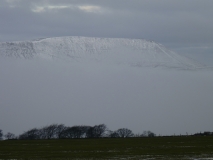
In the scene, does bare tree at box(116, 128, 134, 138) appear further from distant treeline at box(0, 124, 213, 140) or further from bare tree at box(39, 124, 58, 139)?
bare tree at box(39, 124, 58, 139)

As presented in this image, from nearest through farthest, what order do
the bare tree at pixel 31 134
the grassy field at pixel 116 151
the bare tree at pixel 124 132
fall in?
the grassy field at pixel 116 151
the bare tree at pixel 31 134
the bare tree at pixel 124 132

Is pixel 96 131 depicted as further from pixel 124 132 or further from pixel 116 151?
pixel 116 151

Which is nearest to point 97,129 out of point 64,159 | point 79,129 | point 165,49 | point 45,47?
point 79,129

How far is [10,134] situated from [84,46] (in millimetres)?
39020

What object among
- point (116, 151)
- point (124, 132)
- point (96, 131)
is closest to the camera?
point (116, 151)

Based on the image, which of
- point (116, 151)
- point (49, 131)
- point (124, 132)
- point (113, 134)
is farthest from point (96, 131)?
point (116, 151)

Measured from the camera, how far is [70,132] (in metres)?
122

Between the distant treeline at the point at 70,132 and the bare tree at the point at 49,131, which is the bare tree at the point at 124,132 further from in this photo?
the bare tree at the point at 49,131

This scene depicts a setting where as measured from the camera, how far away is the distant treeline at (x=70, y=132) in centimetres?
12038

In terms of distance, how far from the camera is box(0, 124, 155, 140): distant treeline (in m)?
120

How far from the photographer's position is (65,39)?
15488cm

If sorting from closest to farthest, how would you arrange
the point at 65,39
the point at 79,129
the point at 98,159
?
the point at 98,159, the point at 79,129, the point at 65,39

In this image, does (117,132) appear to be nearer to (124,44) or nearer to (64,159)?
(124,44)

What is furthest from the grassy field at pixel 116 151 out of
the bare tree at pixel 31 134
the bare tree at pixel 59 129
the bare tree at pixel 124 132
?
the bare tree at pixel 124 132
